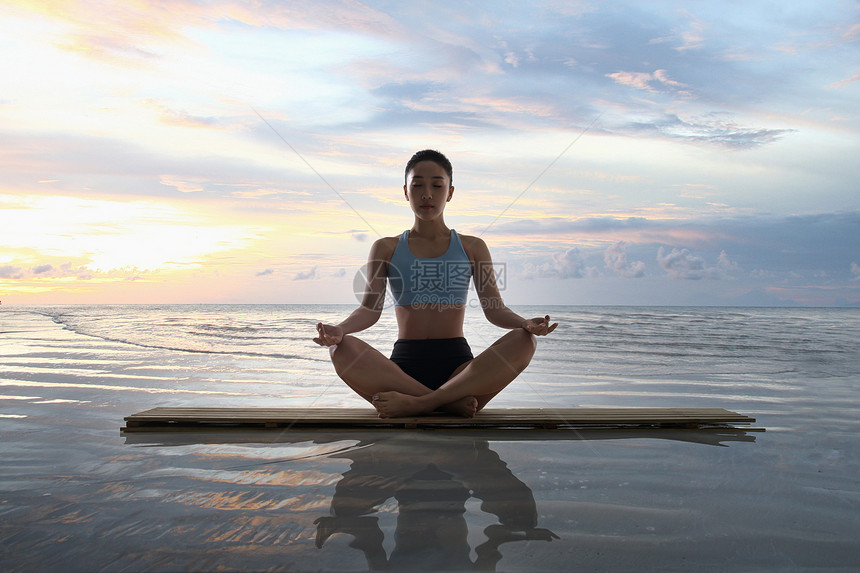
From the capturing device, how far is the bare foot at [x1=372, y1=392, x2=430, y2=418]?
12.5 feet

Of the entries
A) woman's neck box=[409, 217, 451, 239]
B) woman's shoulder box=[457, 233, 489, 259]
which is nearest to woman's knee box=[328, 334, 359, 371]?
woman's neck box=[409, 217, 451, 239]

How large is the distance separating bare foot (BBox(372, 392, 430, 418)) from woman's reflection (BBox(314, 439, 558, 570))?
532 mm

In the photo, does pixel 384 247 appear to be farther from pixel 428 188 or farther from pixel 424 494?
pixel 424 494

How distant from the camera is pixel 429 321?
13.3ft

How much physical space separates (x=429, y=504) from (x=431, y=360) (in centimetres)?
172

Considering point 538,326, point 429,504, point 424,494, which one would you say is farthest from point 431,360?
point 429,504

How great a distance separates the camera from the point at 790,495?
254 centimetres

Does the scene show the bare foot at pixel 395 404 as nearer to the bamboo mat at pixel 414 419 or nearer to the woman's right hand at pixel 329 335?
the bamboo mat at pixel 414 419

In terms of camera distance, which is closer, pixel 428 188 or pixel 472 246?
pixel 428 188

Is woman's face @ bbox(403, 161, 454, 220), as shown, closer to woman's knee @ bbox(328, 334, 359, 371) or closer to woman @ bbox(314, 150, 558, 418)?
woman @ bbox(314, 150, 558, 418)

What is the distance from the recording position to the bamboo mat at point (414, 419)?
148 inches

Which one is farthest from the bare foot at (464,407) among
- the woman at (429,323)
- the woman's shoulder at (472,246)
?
the woman's shoulder at (472,246)

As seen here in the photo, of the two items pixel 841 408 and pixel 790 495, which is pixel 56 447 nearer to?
pixel 790 495


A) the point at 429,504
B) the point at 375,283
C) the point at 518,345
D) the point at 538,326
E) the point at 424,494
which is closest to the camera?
the point at 429,504
